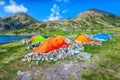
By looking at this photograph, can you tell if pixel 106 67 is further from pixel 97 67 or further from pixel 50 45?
pixel 50 45

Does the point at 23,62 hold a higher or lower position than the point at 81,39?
lower

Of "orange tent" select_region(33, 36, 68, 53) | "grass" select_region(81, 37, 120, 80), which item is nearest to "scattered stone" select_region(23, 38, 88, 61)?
"orange tent" select_region(33, 36, 68, 53)

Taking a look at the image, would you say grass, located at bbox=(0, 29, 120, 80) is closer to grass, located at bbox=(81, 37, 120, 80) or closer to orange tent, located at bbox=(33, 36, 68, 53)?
grass, located at bbox=(81, 37, 120, 80)

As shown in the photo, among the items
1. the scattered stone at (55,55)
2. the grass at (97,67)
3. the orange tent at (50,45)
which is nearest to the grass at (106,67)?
the grass at (97,67)

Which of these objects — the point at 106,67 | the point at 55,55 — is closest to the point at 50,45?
the point at 55,55

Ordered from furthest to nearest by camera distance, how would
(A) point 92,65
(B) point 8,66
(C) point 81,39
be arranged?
(C) point 81,39
(B) point 8,66
(A) point 92,65

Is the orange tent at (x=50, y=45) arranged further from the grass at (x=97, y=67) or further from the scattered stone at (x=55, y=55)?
the grass at (x=97, y=67)

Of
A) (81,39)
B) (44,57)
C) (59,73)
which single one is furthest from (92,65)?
(81,39)

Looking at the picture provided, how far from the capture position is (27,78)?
31516mm

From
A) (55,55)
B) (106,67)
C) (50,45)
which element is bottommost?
(106,67)

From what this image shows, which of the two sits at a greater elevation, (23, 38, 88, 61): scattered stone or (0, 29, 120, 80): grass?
(23, 38, 88, 61): scattered stone

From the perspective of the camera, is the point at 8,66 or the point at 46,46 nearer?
the point at 8,66

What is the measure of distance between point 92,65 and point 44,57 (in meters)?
→ 9.47

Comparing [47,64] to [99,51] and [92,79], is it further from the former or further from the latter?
[99,51]
